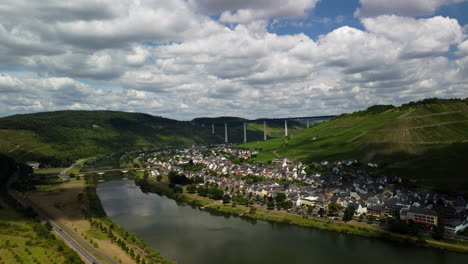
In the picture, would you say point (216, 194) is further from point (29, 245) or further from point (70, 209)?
point (29, 245)

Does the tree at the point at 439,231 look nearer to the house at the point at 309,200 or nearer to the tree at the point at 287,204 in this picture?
the house at the point at 309,200

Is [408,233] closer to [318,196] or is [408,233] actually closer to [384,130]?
[318,196]

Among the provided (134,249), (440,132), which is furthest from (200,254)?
(440,132)

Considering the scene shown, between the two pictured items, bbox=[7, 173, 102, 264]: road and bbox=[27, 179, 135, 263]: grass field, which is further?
bbox=[27, 179, 135, 263]: grass field

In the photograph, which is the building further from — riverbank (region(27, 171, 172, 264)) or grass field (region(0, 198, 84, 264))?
grass field (region(0, 198, 84, 264))

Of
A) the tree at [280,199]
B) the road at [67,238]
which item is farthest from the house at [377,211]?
the road at [67,238]

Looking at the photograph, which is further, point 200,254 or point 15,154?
point 15,154

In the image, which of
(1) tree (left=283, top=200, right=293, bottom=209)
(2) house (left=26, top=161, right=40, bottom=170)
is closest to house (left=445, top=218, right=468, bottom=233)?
(1) tree (left=283, top=200, right=293, bottom=209)
